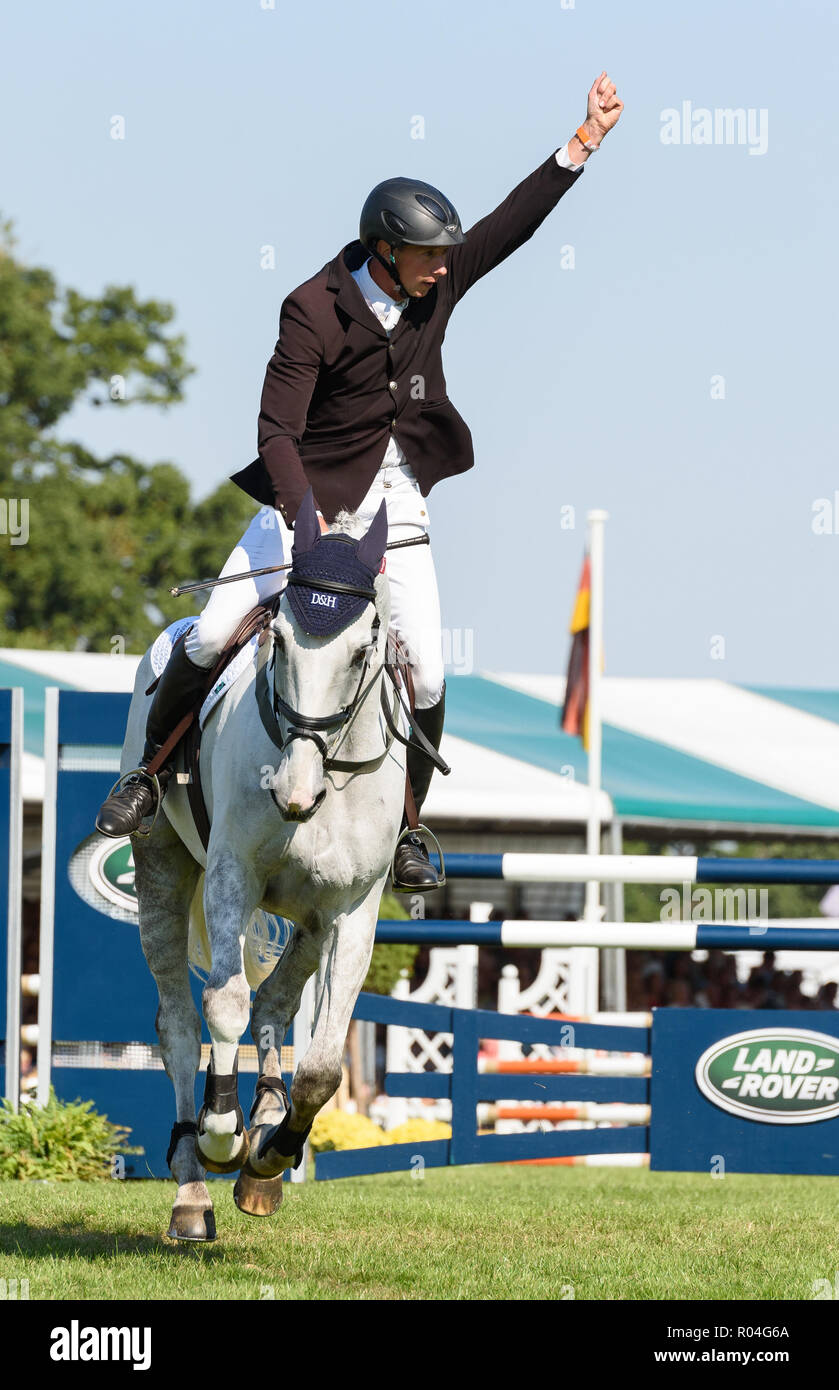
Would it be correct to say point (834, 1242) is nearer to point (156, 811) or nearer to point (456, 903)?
point (156, 811)

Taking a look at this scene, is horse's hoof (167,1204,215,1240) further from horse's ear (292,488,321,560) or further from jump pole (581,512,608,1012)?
jump pole (581,512,608,1012)

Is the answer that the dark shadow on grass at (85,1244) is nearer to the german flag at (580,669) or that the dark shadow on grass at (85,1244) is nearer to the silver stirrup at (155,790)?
the silver stirrup at (155,790)

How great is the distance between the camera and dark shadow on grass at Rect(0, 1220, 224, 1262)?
541cm

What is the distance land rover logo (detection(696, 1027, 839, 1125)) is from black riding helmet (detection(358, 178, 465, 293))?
4.13 metres

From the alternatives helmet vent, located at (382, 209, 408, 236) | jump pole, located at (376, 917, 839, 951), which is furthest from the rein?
jump pole, located at (376, 917, 839, 951)

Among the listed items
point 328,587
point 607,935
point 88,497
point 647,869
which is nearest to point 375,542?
point 328,587

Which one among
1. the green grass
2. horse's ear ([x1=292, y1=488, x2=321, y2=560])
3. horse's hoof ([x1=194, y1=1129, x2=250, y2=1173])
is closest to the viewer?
horse's ear ([x1=292, y1=488, x2=321, y2=560])

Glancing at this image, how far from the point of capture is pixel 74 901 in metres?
8.52

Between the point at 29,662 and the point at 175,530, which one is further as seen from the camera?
the point at 175,530

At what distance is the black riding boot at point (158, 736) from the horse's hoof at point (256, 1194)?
121 cm

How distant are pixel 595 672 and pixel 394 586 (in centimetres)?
1380

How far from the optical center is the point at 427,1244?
5855 mm

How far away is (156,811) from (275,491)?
4.83ft
